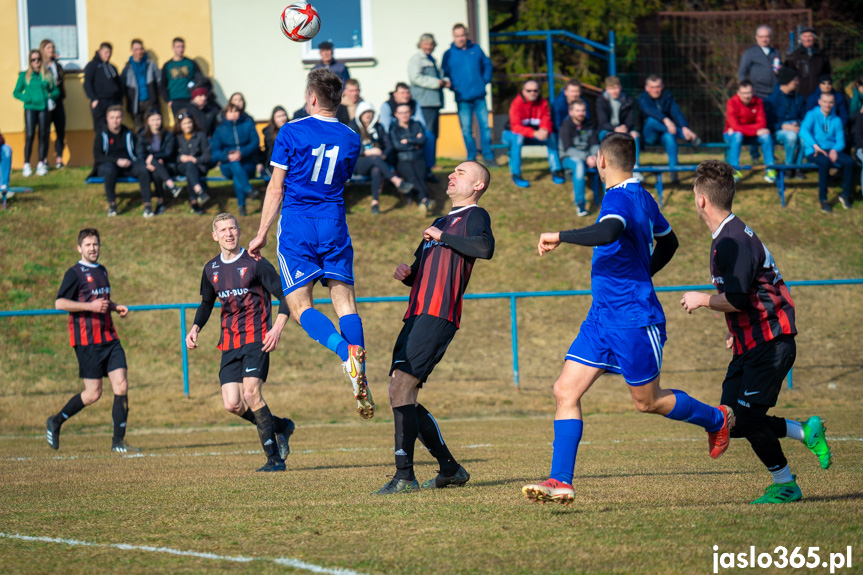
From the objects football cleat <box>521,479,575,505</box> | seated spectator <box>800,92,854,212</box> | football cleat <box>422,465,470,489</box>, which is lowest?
football cleat <box>422,465,470,489</box>

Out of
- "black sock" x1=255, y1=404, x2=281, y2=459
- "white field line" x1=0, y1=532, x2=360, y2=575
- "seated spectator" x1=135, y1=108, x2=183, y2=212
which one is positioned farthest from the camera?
"seated spectator" x1=135, y1=108, x2=183, y2=212

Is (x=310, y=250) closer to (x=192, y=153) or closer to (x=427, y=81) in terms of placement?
(x=192, y=153)

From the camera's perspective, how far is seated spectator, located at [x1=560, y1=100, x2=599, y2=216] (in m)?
17.3

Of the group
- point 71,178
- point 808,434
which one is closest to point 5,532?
point 808,434

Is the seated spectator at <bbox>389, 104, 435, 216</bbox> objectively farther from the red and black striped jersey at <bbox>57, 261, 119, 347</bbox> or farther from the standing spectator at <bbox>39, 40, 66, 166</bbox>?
the red and black striped jersey at <bbox>57, 261, 119, 347</bbox>

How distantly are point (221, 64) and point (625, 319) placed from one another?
17.3m

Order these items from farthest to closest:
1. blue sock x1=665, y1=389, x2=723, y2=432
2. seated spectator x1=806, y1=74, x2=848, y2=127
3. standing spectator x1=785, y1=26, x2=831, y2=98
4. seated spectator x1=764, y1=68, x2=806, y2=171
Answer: standing spectator x1=785, y1=26, x2=831, y2=98
seated spectator x1=764, y1=68, x2=806, y2=171
seated spectator x1=806, y1=74, x2=848, y2=127
blue sock x1=665, y1=389, x2=723, y2=432

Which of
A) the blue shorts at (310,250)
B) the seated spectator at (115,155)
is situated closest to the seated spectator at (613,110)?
the seated spectator at (115,155)

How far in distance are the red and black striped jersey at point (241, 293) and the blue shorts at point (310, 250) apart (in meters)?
1.75

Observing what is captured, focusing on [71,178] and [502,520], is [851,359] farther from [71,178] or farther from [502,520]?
[71,178]

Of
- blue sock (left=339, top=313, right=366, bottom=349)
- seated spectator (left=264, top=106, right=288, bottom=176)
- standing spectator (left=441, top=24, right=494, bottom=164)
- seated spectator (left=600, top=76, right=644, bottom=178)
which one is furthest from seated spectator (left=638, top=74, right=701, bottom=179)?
blue sock (left=339, top=313, right=366, bottom=349)

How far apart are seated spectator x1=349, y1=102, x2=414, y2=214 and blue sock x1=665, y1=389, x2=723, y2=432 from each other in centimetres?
1242

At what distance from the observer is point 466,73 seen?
18.2m

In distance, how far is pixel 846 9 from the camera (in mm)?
29875
